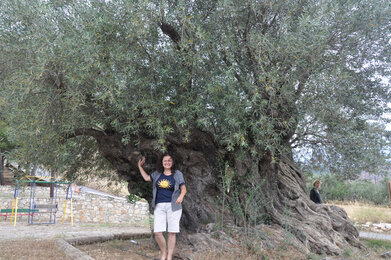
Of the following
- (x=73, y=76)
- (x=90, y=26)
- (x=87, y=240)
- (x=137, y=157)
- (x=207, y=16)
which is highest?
Result: (x=207, y=16)

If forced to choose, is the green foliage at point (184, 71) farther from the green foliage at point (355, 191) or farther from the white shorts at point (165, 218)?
the green foliage at point (355, 191)

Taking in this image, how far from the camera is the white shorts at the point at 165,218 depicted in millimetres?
5780

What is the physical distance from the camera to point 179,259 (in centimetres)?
646

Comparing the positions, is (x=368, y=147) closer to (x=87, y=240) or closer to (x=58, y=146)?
(x=58, y=146)

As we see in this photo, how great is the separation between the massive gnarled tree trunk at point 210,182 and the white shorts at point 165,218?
137 cm

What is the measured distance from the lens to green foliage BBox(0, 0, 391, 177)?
17.9 feet

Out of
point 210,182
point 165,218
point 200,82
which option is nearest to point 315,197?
point 210,182

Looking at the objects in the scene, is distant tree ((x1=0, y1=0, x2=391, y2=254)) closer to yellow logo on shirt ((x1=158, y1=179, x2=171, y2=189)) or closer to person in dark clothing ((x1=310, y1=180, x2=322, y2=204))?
yellow logo on shirt ((x1=158, y1=179, x2=171, y2=189))

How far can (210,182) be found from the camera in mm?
7242

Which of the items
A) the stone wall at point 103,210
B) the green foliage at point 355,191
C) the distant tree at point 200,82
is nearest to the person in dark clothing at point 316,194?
the distant tree at point 200,82

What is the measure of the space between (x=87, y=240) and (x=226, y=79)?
6.31 m

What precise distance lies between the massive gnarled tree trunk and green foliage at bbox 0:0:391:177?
1.50 feet

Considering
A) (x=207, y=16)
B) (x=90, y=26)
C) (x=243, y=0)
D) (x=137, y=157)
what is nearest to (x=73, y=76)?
(x=90, y=26)

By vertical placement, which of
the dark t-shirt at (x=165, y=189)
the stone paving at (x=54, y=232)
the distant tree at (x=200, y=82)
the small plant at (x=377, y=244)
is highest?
the distant tree at (x=200, y=82)
